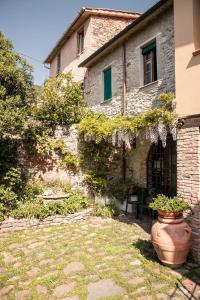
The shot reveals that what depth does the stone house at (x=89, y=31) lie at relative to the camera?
12.8 m

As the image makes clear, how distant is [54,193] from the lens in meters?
8.16

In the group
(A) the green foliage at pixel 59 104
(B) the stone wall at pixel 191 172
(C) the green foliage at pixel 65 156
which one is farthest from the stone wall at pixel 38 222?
(A) the green foliage at pixel 59 104

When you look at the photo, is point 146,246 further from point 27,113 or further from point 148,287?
point 27,113

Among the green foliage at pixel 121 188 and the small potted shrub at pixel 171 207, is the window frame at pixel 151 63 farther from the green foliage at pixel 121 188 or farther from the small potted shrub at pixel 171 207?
the small potted shrub at pixel 171 207

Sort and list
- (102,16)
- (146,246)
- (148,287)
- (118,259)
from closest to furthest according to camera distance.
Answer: (148,287), (118,259), (146,246), (102,16)

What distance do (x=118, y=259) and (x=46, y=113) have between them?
7.01 metres

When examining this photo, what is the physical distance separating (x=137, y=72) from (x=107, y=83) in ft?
7.21

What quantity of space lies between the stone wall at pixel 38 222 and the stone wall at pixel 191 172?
3580mm

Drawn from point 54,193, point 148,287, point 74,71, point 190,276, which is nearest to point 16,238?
point 54,193

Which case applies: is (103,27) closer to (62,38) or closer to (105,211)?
(62,38)

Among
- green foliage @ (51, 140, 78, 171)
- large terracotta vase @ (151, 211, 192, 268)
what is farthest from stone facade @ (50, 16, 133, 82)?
large terracotta vase @ (151, 211, 192, 268)

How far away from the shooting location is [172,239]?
14.4 feet

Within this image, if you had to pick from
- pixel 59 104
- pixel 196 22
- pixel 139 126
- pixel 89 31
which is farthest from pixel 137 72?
pixel 89 31

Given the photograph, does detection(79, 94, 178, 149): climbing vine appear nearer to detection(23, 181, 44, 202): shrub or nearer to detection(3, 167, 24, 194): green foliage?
detection(23, 181, 44, 202): shrub
